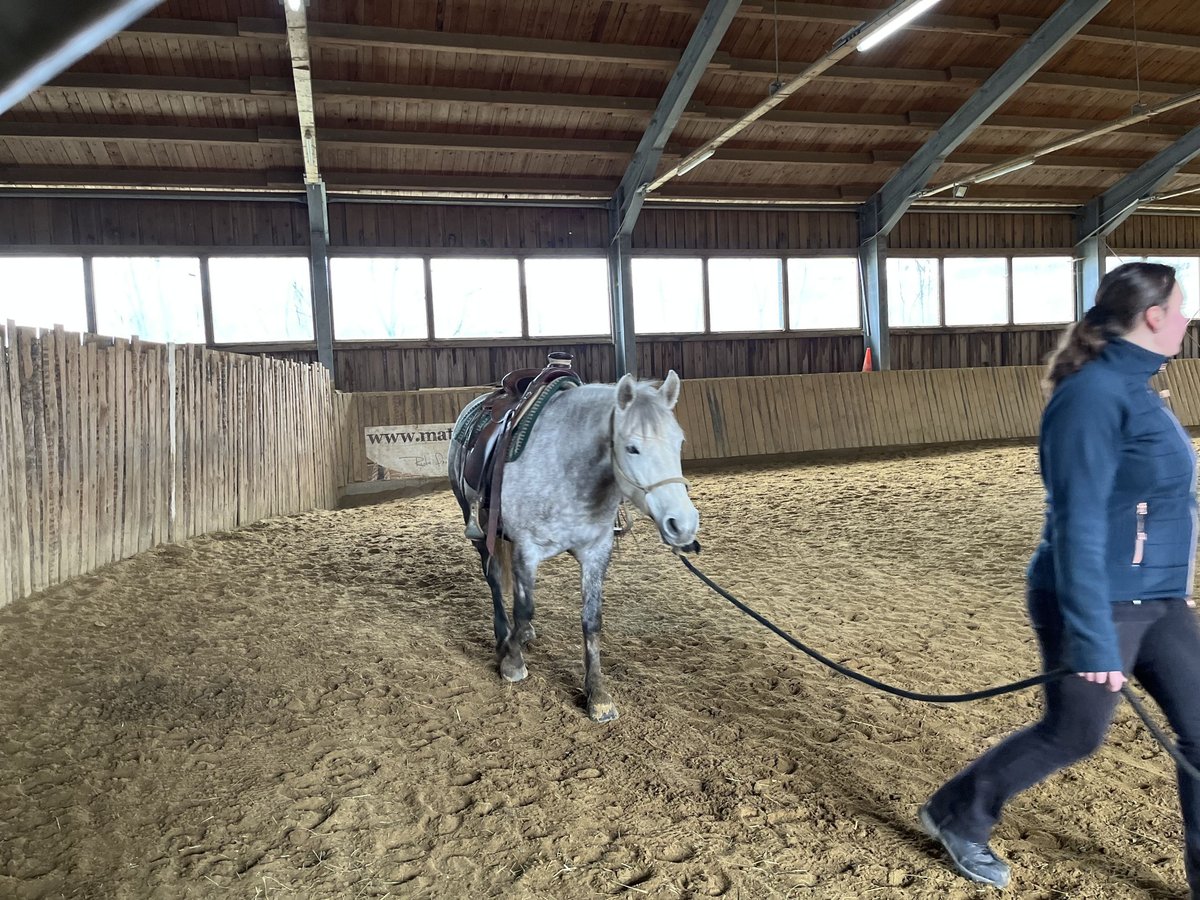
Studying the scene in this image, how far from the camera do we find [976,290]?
17.3 meters

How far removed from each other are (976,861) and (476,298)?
13.6m

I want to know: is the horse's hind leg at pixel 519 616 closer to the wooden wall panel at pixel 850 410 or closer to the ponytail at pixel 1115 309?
the ponytail at pixel 1115 309

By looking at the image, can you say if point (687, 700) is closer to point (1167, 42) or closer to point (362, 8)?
point (362, 8)

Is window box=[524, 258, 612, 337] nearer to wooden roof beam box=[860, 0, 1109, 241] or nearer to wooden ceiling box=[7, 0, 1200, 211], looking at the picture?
wooden ceiling box=[7, 0, 1200, 211]

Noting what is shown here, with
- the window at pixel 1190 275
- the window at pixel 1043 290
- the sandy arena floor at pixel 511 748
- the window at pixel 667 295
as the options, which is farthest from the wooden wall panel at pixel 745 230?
the sandy arena floor at pixel 511 748

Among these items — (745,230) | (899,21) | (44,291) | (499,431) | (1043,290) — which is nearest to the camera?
(499,431)

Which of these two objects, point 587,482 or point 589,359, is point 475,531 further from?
point 589,359

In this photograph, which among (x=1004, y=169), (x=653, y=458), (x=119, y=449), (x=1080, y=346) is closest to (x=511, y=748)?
(x=653, y=458)

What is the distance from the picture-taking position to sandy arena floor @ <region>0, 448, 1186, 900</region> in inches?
96.0

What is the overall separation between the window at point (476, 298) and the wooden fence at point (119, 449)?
21.2ft

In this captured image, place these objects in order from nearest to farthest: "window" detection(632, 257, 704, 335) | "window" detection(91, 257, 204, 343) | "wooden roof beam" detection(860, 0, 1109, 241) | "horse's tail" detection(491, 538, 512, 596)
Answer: "horse's tail" detection(491, 538, 512, 596), "wooden roof beam" detection(860, 0, 1109, 241), "window" detection(91, 257, 204, 343), "window" detection(632, 257, 704, 335)

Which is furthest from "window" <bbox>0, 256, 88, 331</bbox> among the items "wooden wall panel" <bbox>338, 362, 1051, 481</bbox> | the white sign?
"wooden wall panel" <bbox>338, 362, 1051, 481</bbox>

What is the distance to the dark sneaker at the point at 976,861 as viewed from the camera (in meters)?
2.29

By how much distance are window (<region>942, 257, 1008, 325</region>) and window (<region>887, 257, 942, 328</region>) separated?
325 millimetres
